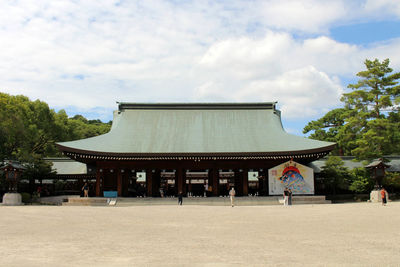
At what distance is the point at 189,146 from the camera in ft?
89.4

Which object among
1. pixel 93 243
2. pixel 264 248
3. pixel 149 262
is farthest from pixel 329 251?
pixel 93 243

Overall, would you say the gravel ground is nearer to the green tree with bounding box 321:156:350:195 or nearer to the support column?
the support column

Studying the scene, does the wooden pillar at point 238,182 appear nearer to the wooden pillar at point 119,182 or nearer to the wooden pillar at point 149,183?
the wooden pillar at point 149,183

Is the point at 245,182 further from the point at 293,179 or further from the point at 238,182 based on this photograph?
the point at 293,179

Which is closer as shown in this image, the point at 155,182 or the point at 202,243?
the point at 202,243

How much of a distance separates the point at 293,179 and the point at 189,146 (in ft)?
25.8

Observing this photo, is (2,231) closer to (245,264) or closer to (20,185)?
(245,264)

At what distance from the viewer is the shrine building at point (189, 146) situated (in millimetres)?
25875

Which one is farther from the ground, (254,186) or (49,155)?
(49,155)

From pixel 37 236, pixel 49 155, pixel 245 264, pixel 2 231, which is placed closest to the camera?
pixel 245 264

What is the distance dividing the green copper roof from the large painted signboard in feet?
4.78

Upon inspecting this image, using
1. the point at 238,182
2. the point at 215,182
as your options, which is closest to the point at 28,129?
the point at 215,182

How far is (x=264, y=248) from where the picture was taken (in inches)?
328

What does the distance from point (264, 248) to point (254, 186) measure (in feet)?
112
